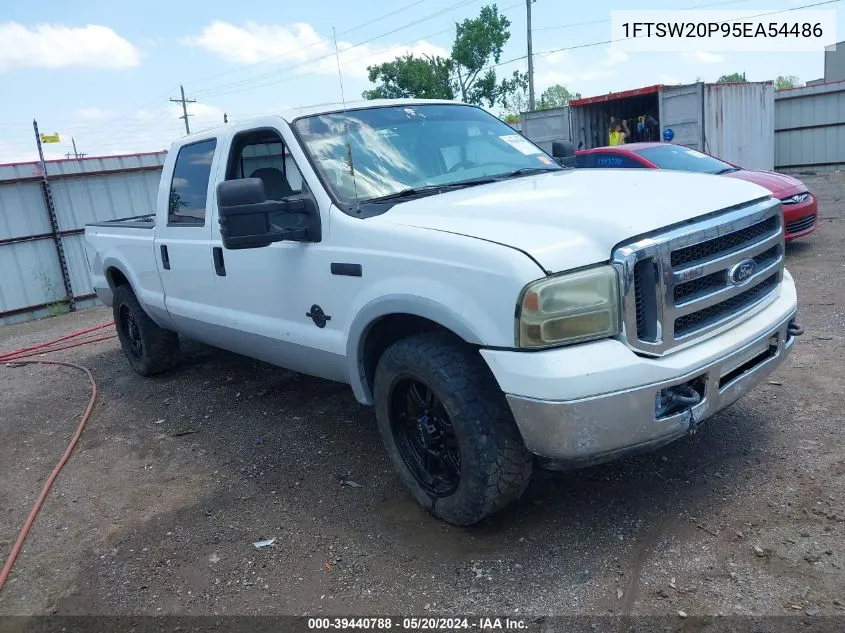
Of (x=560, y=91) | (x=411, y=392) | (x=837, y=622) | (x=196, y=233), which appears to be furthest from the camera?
(x=560, y=91)

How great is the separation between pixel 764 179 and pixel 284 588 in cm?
792

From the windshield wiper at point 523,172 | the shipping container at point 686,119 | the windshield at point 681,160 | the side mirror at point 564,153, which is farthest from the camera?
the shipping container at point 686,119

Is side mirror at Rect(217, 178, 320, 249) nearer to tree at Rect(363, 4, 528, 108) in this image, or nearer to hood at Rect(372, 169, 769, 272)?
hood at Rect(372, 169, 769, 272)

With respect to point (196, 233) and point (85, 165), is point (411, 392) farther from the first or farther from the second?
point (85, 165)

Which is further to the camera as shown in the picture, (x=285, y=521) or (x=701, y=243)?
(x=285, y=521)

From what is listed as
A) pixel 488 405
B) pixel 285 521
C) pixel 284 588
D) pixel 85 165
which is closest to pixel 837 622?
pixel 488 405

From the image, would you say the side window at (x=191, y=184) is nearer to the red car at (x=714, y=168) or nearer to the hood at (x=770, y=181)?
the red car at (x=714, y=168)

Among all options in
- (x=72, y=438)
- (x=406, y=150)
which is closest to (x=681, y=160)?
(x=406, y=150)

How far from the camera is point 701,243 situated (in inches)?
115

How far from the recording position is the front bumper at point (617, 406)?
2637 millimetres

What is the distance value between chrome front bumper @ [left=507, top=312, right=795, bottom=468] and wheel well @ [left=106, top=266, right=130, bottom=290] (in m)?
4.81

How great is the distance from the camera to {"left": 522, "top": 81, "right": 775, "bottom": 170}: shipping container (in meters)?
14.9

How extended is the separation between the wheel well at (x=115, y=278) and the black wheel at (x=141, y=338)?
2.5 inches

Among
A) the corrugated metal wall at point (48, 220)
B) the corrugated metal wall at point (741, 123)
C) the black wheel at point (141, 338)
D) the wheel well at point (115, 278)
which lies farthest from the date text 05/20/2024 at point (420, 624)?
the corrugated metal wall at point (741, 123)
